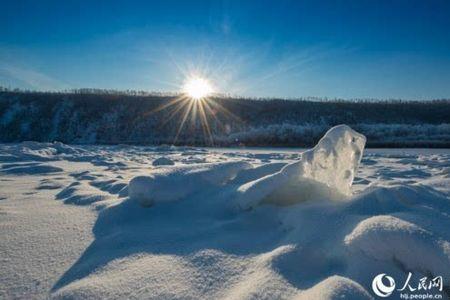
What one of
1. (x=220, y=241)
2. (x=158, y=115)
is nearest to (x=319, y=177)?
(x=220, y=241)

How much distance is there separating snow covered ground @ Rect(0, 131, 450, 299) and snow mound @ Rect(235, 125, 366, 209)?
0.01 metres

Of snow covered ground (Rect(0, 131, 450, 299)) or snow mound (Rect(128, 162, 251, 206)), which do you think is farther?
snow mound (Rect(128, 162, 251, 206))

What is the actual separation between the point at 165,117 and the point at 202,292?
26.2m

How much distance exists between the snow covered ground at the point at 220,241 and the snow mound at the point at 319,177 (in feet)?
0.04

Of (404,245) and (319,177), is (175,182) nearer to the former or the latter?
(319,177)

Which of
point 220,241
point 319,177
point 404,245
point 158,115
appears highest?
point 158,115

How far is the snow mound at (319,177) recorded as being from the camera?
195 cm

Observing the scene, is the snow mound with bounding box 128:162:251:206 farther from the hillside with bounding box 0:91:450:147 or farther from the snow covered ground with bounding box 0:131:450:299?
the hillside with bounding box 0:91:450:147

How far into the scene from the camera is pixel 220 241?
1.56 metres

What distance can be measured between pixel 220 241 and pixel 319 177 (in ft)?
2.72

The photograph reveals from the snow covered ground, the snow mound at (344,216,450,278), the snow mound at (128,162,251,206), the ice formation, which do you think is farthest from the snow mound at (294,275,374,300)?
the snow mound at (128,162,251,206)

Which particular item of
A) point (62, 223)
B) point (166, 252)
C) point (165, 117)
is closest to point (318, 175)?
point (166, 252)

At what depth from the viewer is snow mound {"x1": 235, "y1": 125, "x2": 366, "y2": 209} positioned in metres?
1.95

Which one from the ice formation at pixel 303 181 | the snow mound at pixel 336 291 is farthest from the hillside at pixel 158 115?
the snow mound at pixel 336 291
